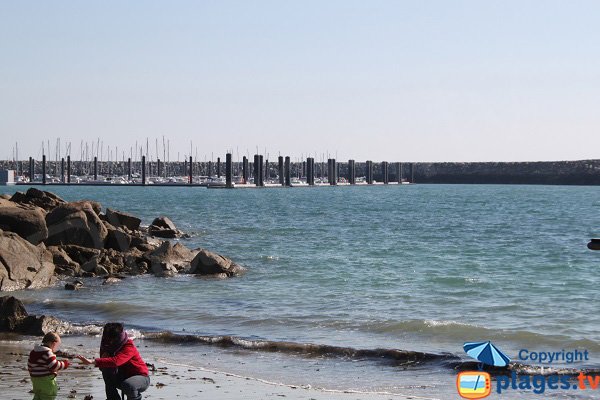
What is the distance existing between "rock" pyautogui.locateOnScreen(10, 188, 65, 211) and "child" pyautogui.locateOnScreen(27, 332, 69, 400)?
2905 cm

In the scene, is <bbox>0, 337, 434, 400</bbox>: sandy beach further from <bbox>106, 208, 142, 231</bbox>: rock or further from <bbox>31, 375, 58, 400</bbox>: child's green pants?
<bbox>106, 208, 142, 231</bbox>: rock

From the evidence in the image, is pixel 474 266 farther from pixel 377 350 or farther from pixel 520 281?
pixel 377 350

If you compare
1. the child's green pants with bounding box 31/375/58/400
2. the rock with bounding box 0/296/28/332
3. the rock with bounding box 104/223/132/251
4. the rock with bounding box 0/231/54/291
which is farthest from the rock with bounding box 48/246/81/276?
the child's green pants with bounding box 31/375/58/400

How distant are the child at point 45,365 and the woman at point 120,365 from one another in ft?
1.52

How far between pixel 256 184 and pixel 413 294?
158 m

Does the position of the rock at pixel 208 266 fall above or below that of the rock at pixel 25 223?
below

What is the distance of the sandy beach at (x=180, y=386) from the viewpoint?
13.7m

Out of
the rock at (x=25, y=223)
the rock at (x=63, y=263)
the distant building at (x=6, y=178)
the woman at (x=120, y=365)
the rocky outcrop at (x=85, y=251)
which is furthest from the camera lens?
the distant building at (x=6, y=178)

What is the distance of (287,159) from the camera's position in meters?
191

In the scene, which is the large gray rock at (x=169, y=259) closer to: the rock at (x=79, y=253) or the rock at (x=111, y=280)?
the rock at (x=111, y=280)

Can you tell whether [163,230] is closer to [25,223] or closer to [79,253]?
[79,253]

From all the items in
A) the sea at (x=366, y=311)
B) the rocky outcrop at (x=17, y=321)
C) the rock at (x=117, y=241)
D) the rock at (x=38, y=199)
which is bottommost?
the sea at (x=366, y=311)

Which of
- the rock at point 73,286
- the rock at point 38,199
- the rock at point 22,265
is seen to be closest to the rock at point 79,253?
the rock at point 22,265

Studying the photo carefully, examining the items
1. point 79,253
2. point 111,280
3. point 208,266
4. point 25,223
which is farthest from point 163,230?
point 111,280
